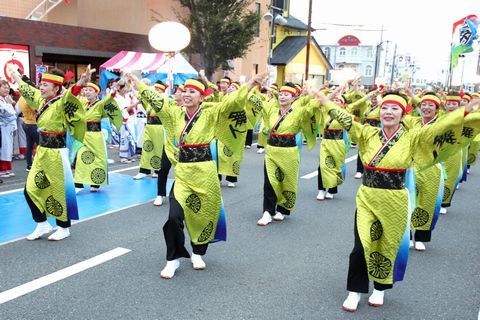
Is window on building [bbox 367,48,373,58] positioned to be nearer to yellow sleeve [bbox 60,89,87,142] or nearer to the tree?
the tree

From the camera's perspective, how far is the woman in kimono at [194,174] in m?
Result: 4.03

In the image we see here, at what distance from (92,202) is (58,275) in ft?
9.01

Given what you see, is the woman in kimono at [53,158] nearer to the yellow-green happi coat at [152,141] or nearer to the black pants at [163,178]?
the black pants at [163,178]

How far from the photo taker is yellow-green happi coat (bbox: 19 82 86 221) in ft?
15.8

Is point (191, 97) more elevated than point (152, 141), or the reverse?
point (191, 97)

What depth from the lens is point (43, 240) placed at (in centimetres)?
496

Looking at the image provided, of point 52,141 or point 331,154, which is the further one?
point 331,154

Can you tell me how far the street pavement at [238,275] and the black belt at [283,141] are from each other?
101cm

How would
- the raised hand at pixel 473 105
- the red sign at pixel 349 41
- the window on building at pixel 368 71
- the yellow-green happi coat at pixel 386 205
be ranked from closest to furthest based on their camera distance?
the raised hand at pixel 473 105
the yellow-green happi coat at pixel 386 205
the red sign at pixel 349 41
the window on building at pixel 368 71

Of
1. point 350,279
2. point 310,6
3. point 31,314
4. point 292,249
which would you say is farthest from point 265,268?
point 310,6

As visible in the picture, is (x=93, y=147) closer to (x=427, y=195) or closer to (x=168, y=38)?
(x=168, y=38)

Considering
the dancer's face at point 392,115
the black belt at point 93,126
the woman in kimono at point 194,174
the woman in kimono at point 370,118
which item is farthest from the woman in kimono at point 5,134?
the dancer's face at point 392,115

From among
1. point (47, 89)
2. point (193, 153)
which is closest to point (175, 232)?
point (193, 153)

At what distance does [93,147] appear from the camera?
281 inches
